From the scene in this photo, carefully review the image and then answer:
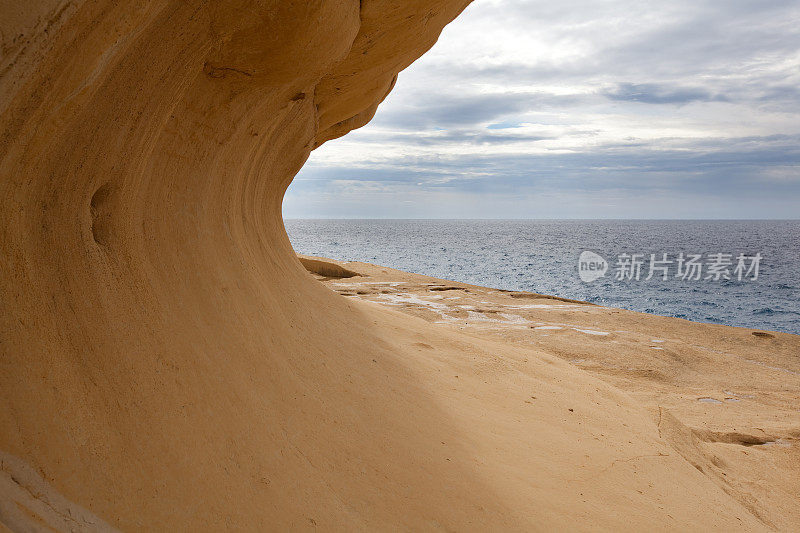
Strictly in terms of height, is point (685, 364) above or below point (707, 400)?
above

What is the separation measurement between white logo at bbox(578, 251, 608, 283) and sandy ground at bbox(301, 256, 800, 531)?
19293mm

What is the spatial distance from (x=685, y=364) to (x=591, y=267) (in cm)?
3075

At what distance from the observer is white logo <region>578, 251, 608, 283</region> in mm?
33656

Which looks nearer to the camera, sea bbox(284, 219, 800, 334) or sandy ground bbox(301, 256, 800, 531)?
sandy ground bbox(301, 256, 800, 531)

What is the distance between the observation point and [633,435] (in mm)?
4887

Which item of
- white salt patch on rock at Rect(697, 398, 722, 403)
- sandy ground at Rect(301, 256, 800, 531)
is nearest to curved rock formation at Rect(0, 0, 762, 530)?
sandy ground at Rect(301, 256, 800, 531)

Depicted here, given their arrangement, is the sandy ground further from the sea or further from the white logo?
the white logo

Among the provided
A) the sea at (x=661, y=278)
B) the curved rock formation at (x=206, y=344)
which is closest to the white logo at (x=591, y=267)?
the sea at (x=661, y=278)

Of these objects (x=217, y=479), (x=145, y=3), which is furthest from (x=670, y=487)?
(x=145, y=3)

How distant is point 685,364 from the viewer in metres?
9.38

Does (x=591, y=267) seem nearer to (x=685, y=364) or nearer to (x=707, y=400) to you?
(x=685, y=364)

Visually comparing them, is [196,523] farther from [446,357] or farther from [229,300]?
[446,357]

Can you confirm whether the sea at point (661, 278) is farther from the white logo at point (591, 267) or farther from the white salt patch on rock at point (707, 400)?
the white salt patch on rock at point (707, 400)

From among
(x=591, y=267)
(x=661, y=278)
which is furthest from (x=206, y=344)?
(x=591, y=267)
